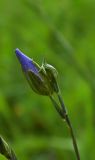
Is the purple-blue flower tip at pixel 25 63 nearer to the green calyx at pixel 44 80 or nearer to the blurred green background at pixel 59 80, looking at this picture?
the green calyx at pixel 44 80

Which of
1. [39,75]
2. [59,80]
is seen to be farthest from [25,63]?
[59,80]

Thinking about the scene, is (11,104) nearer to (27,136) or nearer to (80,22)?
(27,136)

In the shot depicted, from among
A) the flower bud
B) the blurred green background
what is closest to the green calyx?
the flower bud

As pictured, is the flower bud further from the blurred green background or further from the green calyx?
the blurred green background

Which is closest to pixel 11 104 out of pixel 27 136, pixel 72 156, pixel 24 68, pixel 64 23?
pixel 27 136

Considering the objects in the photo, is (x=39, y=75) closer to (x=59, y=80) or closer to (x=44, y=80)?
(x=44, y=80)

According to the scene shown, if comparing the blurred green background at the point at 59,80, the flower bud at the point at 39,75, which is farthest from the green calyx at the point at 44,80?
the blurred green background at the point at 59,80
